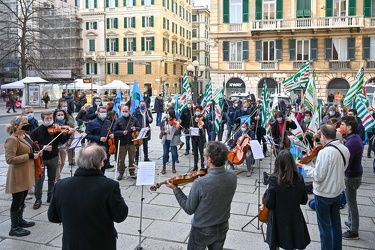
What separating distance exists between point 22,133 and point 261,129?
26.6ft

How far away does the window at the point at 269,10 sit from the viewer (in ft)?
107

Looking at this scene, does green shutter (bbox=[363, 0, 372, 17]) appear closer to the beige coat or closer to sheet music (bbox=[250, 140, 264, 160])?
sheet music (bbox=[250, 140, 264, 160])

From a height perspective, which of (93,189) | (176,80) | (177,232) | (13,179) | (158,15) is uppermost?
(158,15)

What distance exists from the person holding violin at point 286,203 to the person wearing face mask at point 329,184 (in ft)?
2.06

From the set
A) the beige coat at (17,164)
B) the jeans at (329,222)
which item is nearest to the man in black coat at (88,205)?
the beige coat at (17,164)

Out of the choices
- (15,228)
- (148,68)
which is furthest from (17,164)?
(148,68)

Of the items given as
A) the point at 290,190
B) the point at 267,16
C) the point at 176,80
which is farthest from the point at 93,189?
the point at 176,80

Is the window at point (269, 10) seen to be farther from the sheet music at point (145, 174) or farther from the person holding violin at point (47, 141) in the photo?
the sheet music at point (145, 174)

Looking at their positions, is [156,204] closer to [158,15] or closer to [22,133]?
[22,133]

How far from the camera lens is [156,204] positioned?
7.30 metres

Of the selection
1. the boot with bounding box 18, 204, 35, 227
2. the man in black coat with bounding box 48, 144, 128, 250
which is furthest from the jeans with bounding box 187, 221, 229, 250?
the boot with bounding box 18, 204, 35, 227

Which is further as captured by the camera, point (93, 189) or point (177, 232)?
point (177, 232)

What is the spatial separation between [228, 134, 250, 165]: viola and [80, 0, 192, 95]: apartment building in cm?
4476

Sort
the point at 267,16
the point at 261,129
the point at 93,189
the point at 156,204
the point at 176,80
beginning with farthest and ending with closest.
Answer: the point at 176,80, the point at 267,16, the point at 261,129, the point at 156,204, the point at 93,189
